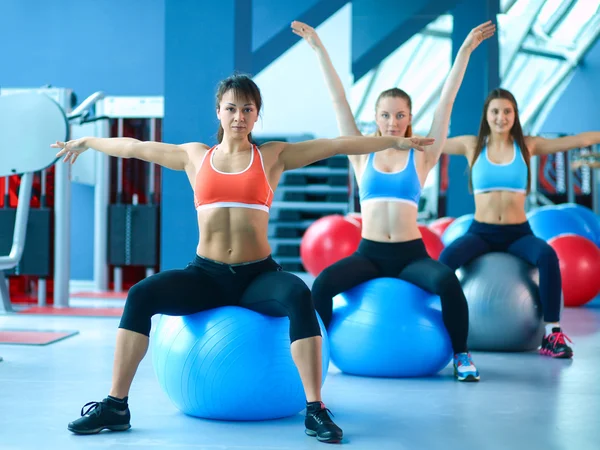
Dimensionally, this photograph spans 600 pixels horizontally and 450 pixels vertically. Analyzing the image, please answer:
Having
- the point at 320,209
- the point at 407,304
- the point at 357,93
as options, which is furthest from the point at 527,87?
the point at 407,304

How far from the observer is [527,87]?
1373 cm

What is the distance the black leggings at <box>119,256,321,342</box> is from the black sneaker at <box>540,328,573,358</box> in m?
1.89

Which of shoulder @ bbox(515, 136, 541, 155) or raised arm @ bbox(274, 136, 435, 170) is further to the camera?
shoulder @ bbox(515, 136, 541, 155)

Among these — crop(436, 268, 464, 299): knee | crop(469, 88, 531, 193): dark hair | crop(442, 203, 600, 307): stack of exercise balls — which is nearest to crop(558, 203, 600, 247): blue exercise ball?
A: crop(442, 203, 600, 307): stack of exercise balls

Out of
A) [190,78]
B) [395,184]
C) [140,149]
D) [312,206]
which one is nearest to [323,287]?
→ [395,184]

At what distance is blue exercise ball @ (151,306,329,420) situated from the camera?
2555mm

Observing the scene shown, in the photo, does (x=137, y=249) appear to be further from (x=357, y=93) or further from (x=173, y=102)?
(x=357, y=93)

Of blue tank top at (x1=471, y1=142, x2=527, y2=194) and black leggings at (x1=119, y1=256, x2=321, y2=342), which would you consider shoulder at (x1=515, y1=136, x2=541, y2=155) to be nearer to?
blue tank top at (x1=471, y1=142, x2=527, y2=194)

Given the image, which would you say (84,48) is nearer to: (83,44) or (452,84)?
(83,44)

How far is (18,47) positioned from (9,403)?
6.01 m

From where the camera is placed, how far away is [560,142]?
14.2 ft

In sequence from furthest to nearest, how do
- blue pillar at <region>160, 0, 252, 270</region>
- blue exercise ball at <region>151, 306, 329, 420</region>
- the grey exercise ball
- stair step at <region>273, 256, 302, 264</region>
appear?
stair step at <region>273, 256, 302, 264</region>, blue pillar at <region>160, 0, 252, 270</region>, the grey exercise ball, blue exercise ball at <region>151, 306, 329, 420</region>

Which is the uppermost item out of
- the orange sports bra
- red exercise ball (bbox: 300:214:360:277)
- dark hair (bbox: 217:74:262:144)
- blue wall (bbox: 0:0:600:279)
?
blue wall (bbox: 0:0:600:279)

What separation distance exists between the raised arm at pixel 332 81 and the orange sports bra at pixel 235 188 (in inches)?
37.6
